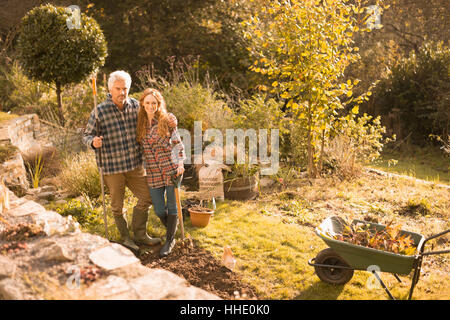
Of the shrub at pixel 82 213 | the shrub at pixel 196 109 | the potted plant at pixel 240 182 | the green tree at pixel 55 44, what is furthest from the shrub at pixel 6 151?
the potted plant at pixel 240 182

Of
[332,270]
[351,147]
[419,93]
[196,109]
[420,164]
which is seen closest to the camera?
[332,270]

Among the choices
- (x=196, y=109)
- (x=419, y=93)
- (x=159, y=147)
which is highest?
(x=419, y=93)

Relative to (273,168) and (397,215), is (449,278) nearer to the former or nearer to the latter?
(397,215)

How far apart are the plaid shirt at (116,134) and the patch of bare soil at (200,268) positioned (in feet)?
2.93

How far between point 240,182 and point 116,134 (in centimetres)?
225

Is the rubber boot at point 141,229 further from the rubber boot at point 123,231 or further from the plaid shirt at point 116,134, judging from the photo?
the plaid shirt at point 116,134

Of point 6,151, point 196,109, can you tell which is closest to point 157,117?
point 6,151

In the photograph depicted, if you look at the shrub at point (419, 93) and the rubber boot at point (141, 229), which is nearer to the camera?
the rubber boot at point (141, 229)

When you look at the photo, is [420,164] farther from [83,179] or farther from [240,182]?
[83,179]

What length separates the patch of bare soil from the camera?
3490 millimetres

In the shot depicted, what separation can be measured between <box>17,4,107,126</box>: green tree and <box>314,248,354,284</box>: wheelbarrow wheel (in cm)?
584

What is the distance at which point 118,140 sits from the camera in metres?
3.90

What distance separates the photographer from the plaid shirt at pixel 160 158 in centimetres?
394

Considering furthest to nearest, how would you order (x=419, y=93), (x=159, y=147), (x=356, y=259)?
(x=419, y=93) < (x=159, y=147) < (x=356, y=259)
